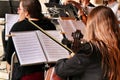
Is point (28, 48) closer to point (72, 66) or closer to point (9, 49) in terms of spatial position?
point (9, 49)

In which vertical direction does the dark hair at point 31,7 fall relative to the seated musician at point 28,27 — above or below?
above

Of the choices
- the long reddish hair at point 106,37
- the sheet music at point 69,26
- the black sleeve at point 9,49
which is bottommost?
the black sleeve at point 9,49

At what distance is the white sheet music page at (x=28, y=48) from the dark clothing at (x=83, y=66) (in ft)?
1.14

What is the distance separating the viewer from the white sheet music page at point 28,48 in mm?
1900

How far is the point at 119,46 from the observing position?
1598 millimetres

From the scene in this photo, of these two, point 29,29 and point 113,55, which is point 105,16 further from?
point 29,29

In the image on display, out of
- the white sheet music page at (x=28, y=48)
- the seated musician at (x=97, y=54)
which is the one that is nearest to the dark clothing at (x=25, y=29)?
the white sheet music page at (x=28, y=48)

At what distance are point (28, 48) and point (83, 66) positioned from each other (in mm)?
576

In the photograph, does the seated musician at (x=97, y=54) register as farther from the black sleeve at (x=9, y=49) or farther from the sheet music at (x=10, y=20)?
the sheet music at (x=10, y=20)

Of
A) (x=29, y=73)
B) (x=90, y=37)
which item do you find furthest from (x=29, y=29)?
(x=90, y=37)

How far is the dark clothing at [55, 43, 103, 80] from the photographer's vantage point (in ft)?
4.88

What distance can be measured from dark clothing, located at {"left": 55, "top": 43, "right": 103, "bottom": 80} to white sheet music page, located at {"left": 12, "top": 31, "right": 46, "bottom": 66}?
348 millimetres

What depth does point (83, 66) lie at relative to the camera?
150 centimetres

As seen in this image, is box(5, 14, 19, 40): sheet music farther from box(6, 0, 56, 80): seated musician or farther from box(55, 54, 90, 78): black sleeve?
box(55, 54, 90, 78): black sleeve
